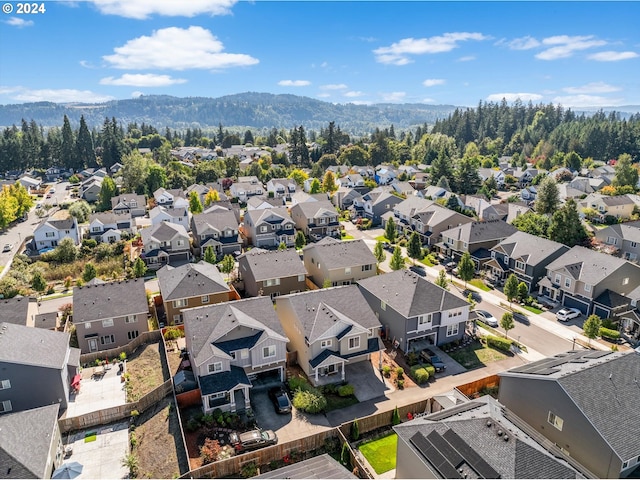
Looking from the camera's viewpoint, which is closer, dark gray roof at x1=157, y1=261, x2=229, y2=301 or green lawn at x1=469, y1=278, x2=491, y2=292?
dark gray roof at x1=157, y1=261, x2=229, y2=301

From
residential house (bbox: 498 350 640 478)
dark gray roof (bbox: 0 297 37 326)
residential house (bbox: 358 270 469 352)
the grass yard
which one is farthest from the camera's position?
dark gray roof (bbox: 0 297 37 326)

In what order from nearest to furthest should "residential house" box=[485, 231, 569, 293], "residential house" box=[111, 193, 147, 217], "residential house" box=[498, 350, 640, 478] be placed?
"residential house" box=[498, 350, 640, 478] → "residential house" box=[485, 231, 569, 293] → "residential house" box=[111, 193, 147, 217]

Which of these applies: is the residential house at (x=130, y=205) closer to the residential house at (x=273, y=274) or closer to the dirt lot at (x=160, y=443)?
the residential house at (x=273, y=274)

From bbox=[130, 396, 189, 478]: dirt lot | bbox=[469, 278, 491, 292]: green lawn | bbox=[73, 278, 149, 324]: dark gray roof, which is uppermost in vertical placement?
bbox=[73, 278, 149, 324]: dark gray roof

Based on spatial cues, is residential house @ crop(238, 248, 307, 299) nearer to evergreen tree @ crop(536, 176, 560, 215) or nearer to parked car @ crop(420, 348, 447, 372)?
parked car @ crop(420, 348, 447, 372)

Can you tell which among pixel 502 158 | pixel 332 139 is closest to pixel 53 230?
pixel 332 139

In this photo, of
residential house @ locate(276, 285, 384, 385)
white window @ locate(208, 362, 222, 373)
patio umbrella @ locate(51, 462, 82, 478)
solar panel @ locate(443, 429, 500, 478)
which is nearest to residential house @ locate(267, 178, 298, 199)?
residential house @ locate(276, 285, 384, 385)

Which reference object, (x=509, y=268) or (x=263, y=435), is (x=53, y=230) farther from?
(x=509, y=268)
